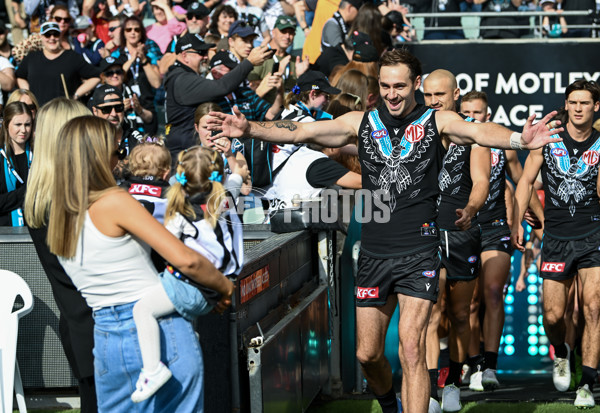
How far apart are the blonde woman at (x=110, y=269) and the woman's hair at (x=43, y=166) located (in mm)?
178

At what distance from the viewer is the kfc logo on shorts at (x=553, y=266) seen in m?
7.41

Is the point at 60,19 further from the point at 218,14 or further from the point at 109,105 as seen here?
the point at 109,105

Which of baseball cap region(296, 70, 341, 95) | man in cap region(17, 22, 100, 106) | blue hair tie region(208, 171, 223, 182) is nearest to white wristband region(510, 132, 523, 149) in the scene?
blue hair tie region(208, 171, 223, 182)

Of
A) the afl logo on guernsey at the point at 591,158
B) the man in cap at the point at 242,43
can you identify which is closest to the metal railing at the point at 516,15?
the man in cap at the point at 242,43

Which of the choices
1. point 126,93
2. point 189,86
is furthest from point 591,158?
point 126,93

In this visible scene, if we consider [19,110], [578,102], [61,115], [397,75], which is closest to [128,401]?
[61,115]

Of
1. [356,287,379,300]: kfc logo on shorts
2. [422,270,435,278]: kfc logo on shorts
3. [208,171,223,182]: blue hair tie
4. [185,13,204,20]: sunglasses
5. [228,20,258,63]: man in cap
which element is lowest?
[356,287,379,300]: kfc logo on shorts

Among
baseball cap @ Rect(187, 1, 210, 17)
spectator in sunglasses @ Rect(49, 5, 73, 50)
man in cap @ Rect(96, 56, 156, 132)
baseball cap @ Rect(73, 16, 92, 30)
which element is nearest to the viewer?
man in cap @ Rect(96, 56, 156, 132)

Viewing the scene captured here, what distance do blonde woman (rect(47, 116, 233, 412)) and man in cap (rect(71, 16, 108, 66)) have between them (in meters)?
8.01

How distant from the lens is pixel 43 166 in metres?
4.05

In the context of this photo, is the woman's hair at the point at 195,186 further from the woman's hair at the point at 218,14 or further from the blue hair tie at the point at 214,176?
the woman's hair at the point at 218,14

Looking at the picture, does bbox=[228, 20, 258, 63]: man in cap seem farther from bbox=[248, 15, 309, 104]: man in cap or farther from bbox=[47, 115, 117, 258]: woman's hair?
bbox=[47, 115, 117, 258]: woman's hair

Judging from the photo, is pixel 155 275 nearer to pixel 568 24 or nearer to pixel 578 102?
pixel 578 102

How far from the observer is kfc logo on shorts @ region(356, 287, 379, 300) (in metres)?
5.58
